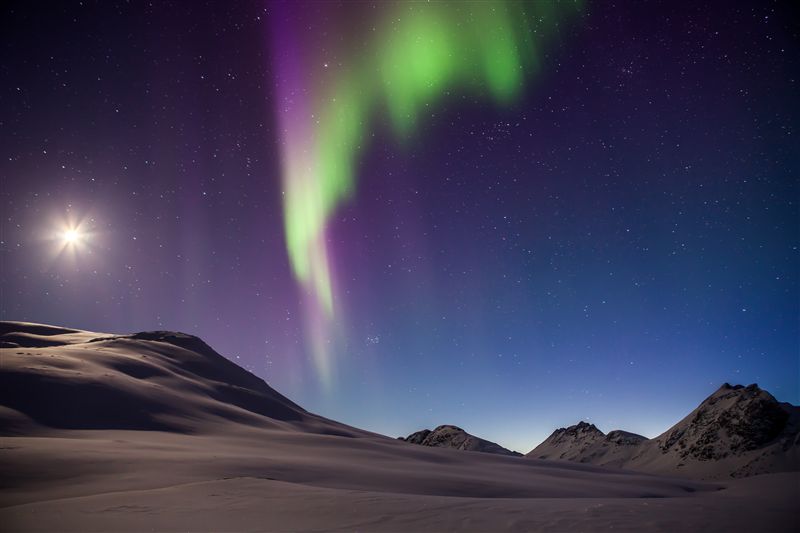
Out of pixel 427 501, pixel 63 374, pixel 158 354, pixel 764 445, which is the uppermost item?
pixel 158 354

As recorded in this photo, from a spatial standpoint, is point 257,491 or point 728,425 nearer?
point 257,491

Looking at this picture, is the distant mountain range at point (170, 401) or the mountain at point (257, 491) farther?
the distant mountain range at point (170, 401)

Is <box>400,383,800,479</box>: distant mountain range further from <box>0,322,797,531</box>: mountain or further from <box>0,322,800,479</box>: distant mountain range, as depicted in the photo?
<box>0,322,797,531</box>: mountain

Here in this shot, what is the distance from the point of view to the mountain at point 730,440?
124500 millimetres

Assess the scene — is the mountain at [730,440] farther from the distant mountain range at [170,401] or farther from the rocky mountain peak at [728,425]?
the distant mountain range at [170,401]

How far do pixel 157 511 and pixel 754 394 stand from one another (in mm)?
211911

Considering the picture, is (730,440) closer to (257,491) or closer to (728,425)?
(728,425)

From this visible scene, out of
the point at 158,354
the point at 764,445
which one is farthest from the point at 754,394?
the point at 158,354

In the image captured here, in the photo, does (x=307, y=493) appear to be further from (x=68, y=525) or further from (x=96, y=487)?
(x=96, y=487)

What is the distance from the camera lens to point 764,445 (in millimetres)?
131000

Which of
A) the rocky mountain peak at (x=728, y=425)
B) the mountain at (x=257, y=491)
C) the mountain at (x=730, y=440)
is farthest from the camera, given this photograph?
the rocky mountain peak at (x=728, y=425)

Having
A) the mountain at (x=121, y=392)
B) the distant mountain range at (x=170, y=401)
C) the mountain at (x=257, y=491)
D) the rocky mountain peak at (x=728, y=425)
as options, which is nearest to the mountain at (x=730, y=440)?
the rocky mountain peak at (x=728, y=425)

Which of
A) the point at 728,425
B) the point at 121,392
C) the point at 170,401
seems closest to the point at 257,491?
the point at 121,392

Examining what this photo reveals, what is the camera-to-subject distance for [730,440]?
143375 mm
